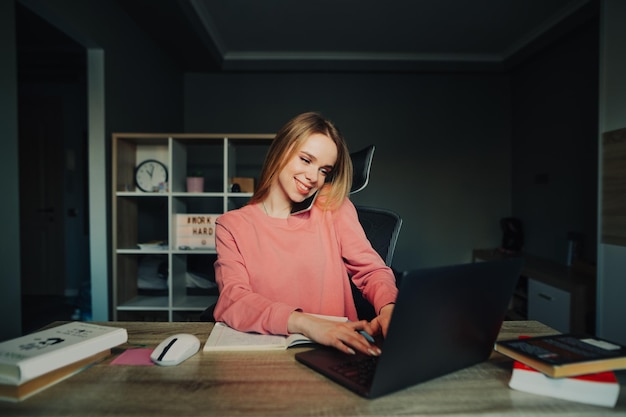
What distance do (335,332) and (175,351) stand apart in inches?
13.0

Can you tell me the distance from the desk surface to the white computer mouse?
14mm

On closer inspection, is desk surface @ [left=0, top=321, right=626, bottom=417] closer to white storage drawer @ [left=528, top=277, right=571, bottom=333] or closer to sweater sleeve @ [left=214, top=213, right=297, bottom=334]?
sweater sleeve @ [left=214, top=213, right=297, bottom=334]

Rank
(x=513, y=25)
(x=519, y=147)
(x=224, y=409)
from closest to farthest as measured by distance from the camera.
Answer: (x=224, y=409), (x=513, y=25), (x=519, y=147)

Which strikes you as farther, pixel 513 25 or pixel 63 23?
pixel 513 25

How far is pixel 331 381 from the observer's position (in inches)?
29.4

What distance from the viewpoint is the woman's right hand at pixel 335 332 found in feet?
2.76

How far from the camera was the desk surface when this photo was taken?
645 millimetres

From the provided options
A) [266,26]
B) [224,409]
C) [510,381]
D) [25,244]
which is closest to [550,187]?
[266,26]

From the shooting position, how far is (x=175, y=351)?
844mm

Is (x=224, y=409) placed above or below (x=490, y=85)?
below

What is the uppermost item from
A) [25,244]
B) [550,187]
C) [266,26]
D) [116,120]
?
[266,26]

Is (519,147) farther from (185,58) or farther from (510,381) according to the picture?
(510,381)

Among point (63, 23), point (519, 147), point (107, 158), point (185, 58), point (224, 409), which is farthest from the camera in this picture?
point (519, 147)

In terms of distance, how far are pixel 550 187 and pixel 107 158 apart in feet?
11.8
